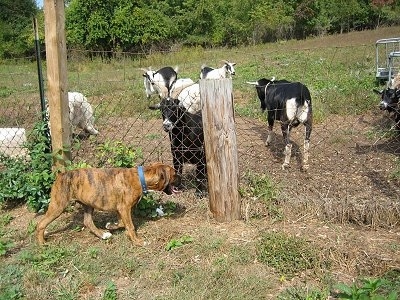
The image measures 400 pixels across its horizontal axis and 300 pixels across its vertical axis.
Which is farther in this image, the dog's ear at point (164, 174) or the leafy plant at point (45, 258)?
the dog's ear at point (164, 174)

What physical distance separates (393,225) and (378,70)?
319 inches

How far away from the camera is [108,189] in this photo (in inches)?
149

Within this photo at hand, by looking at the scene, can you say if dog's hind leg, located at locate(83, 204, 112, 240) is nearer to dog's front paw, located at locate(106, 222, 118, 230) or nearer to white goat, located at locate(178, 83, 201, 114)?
dog's front paw, located at locate(106, 222, 118, 230)

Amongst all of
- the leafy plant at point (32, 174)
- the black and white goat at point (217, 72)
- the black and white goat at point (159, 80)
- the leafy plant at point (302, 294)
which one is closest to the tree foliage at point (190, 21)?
the black and white goat at point (217, 72)

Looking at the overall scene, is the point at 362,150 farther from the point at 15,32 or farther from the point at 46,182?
the point at 15,32

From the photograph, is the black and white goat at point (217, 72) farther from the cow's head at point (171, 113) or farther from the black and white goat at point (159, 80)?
the cow's head at point (171, 113)

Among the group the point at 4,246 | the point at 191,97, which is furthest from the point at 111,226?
the point at 191,97

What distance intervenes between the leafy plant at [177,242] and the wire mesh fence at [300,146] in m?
0.95

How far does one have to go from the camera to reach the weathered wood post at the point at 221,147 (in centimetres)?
378

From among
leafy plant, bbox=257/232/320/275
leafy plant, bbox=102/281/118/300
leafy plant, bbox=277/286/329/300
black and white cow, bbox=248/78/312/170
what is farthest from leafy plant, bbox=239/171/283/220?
black and white cow, bbox=248/78/312/170

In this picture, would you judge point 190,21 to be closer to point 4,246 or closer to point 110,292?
point 4,246

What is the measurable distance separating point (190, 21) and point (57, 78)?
33.4 metres

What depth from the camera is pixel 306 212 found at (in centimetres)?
406

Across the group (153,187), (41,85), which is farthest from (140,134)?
(153,187)
